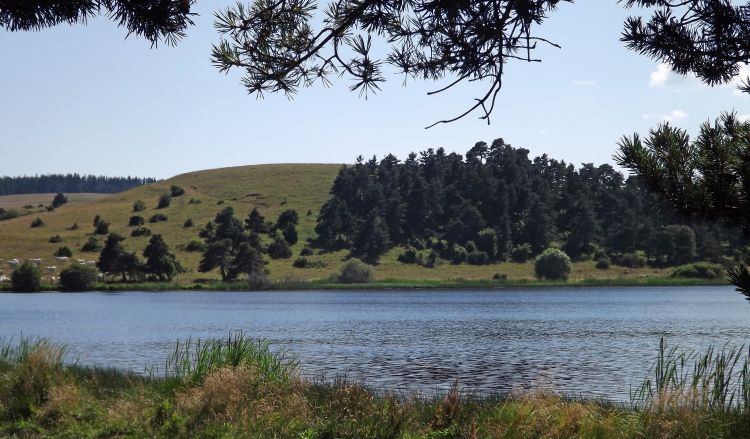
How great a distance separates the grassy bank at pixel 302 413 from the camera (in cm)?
1133

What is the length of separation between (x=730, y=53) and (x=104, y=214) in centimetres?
15600

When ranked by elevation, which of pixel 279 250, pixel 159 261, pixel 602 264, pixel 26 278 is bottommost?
pixel 26 278

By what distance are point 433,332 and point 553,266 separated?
2862 inches

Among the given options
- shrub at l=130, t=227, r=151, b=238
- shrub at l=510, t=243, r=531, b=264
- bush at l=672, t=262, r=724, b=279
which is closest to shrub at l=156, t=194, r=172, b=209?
shrub at l=130, t=227, r=151, b=238

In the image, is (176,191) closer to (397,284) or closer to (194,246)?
(194,246)

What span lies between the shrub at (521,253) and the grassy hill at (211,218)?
1.99 m

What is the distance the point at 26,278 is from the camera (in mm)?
110688

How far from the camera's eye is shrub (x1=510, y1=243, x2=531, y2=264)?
135750mm

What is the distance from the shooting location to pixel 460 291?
118 meters

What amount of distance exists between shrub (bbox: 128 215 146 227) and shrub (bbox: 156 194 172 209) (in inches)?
481

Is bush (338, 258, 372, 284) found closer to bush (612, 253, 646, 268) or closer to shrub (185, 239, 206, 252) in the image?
shrub (185, 239, 206, 252)

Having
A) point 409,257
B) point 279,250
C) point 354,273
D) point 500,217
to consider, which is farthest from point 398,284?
point 500,217

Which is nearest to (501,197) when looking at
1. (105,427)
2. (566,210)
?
(566,210)

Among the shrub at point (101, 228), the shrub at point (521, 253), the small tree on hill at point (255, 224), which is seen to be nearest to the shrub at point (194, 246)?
the small tree on hill at point (255, 224)
